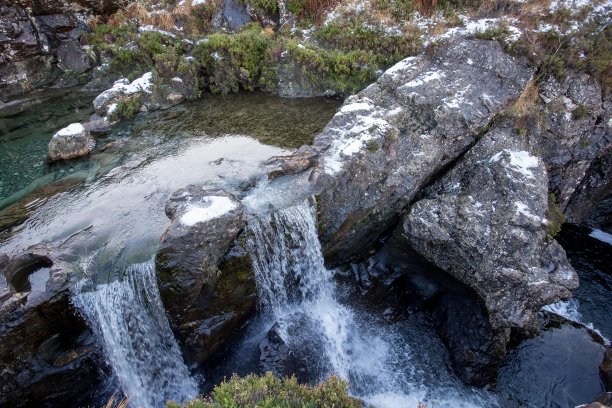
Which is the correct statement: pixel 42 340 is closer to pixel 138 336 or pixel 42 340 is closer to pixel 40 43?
pixel 138 336

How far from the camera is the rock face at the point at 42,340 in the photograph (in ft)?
26.9

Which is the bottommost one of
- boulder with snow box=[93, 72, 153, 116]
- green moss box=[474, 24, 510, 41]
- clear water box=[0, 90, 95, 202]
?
clear water box=[0, 90, 95, 202]

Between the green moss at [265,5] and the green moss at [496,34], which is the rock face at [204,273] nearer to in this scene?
the green moss at [496,34]

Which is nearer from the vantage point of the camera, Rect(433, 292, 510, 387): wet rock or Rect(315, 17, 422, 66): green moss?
Rect(433, 292, 510, 387): wet rock

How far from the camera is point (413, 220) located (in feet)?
33.1

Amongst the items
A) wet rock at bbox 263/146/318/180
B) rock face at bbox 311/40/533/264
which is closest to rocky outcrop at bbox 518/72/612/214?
rock face at bbox 311/40/533/264

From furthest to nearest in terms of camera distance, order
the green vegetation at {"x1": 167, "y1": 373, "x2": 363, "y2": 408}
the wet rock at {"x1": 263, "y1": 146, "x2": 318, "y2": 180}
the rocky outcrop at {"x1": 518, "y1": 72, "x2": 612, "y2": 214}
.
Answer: the rocky outcrop at {"x1": 518, "y1": 72, "x2": 612, "y2": 214}, the wet rock at {"x1": 263, "y1": 146, "x2": 318, "y2": 180}, the green vegetation at {"x1": 167, "y1": 373, "x2": 363, "y2": 408}

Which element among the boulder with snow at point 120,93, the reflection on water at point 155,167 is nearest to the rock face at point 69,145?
the reflection on water at point 155,167

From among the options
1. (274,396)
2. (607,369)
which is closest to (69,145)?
(274,396)

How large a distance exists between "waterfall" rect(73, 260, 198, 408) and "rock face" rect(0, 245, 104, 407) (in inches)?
16.0

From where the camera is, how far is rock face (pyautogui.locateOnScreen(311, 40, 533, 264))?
10.4 metres

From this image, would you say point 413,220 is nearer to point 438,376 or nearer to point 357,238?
point 357,238

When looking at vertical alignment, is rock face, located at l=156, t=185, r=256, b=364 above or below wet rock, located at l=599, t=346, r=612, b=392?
above

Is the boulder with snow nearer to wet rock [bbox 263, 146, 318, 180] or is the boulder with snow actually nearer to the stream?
the stream
